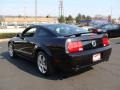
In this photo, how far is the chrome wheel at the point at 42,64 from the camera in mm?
6513

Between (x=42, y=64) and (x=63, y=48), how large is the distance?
1129mm

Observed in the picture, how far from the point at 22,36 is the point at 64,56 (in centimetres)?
301

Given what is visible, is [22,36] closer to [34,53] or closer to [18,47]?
[18,47]

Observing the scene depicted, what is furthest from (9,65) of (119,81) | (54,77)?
(119,81)

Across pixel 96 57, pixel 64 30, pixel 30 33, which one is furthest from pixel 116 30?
pixel 96 57

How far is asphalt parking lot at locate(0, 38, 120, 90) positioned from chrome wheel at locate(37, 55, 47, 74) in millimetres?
179

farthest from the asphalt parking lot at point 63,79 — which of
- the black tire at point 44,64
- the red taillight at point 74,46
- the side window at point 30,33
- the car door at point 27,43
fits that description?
the side window at point 30,33

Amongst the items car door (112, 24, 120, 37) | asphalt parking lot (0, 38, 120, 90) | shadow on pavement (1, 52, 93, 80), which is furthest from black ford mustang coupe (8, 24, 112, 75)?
car door (112, 24, 120, 37)

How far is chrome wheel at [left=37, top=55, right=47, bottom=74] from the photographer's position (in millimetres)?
6513

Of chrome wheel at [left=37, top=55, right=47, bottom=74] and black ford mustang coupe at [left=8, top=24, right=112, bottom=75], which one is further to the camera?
chrome wheel at [left=37, top=55, right=47, bottom=74]

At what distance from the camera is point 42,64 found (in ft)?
21.9

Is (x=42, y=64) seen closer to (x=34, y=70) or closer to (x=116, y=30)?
(x=34, y=70)

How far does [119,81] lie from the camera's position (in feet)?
18.7

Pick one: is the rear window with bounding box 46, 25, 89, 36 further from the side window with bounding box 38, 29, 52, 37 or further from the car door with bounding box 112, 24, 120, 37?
the car door with bounding box 112, 24, 120, 37
